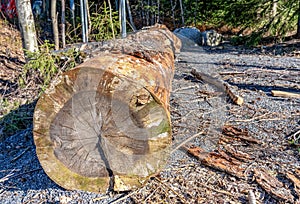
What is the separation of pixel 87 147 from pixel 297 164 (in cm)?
137

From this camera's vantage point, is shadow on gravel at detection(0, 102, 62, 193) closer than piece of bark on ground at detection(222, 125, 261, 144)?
Yes

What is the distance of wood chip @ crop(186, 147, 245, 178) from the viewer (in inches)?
80.0

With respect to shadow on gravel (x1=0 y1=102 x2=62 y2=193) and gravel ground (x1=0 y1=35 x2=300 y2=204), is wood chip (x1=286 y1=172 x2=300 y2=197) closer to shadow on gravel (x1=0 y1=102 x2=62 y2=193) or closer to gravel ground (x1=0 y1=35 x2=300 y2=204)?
gravel ground (x1=0 y1=35 x2=300 y2=204)

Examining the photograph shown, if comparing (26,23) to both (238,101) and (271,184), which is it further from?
(271,184)

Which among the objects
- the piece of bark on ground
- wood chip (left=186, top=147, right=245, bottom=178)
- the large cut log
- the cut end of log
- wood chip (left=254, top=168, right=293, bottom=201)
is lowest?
wood chip (left=254, top=168, right=293, bottom=201)

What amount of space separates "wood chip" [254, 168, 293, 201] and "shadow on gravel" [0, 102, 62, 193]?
4.07 ft

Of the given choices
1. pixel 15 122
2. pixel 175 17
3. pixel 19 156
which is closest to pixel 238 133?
pixel 19 156

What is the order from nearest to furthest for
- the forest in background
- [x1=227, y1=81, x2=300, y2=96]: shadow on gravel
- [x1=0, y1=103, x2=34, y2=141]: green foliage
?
1. [x1=0, y1=103, x2=34, y2=141]: green foliage
2. [x1=227, y1=81, x2=300, y2=96]: shadow on gravel
3. the forest in background

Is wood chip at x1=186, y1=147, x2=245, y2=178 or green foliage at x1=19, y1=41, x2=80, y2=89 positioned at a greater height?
green foliage at x1=19, y1=41, x2=80, y2=89

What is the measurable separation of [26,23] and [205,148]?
2.75 meters

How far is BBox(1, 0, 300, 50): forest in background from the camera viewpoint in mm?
5711

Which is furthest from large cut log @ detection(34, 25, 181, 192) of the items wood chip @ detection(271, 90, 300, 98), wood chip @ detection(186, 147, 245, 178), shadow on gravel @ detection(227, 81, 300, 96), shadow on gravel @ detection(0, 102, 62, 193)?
shadow on gravel @ detection(227, 81, 300, 96)

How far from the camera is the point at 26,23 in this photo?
3834 millimetres

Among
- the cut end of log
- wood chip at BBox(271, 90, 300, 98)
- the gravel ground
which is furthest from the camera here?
wood chip at BBox(271, 90, 300, 98)
